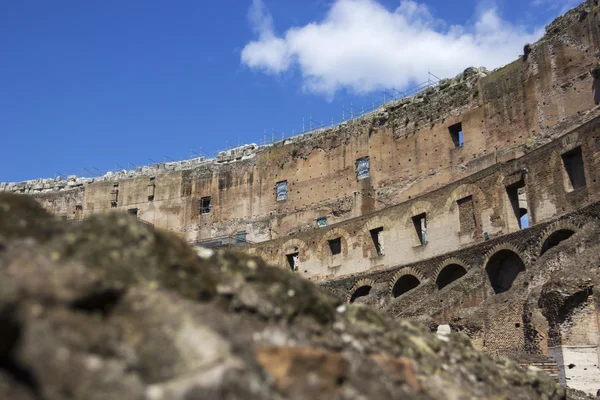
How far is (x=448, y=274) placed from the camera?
69.2 feet

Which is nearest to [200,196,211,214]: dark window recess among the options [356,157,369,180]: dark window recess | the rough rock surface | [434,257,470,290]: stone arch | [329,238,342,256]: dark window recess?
[356,157,369,180]: dark window recess

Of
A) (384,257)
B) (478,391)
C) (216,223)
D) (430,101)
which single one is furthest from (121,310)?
(216,223)

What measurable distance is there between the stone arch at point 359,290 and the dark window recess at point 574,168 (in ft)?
28.0

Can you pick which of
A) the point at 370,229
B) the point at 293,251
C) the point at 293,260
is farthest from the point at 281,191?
the point at 370,229

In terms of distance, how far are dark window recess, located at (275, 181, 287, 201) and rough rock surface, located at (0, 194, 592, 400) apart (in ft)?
100

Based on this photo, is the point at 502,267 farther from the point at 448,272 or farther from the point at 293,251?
the point at 293,251

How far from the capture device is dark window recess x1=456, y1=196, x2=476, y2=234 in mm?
20547

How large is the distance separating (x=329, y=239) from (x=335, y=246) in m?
0.37

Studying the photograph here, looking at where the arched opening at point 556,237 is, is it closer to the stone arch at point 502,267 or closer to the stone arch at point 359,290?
the stone arch at point 502,267

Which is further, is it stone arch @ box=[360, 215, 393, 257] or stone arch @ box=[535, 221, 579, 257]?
stone arch @ box=[360, 215, 393, 257]

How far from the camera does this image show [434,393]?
3.87 m

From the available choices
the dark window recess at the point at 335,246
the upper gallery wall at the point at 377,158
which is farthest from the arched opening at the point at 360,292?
the upper gallery wall at the point at 377,158

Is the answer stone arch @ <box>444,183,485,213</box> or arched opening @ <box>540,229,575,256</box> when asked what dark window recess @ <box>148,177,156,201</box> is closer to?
stone arch @ <box>444,183,485,213</box>

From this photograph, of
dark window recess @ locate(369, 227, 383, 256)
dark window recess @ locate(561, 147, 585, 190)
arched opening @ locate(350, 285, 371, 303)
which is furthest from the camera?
dark window recess @ locate(369, 227, 383, 256)
